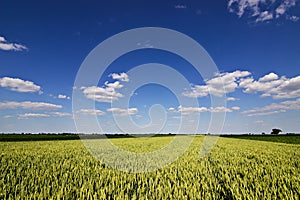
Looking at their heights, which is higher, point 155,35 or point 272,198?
point 155,35

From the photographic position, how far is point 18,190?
204 inches

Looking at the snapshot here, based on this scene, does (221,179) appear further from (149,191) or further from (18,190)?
(18,190)

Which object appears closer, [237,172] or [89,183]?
[89,183]

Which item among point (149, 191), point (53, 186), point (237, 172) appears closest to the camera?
point (149, 191)

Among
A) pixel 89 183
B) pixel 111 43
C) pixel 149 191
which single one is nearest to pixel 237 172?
pixel 149 191

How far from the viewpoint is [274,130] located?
115375 millimetres

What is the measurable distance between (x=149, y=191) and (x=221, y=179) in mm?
2354

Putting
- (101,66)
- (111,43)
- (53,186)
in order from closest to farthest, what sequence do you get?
(53,186) < (101,66) < (111,43)

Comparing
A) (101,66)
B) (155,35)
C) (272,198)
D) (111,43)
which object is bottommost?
(272,198)

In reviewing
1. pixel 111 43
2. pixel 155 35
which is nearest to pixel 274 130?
pixel 155 35

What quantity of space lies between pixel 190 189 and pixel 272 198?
150 centimetres

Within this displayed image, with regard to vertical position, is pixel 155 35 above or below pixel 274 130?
above

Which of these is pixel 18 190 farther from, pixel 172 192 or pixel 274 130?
pixel 274 130

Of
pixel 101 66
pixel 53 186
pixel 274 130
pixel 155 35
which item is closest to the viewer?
pixel 53 186
